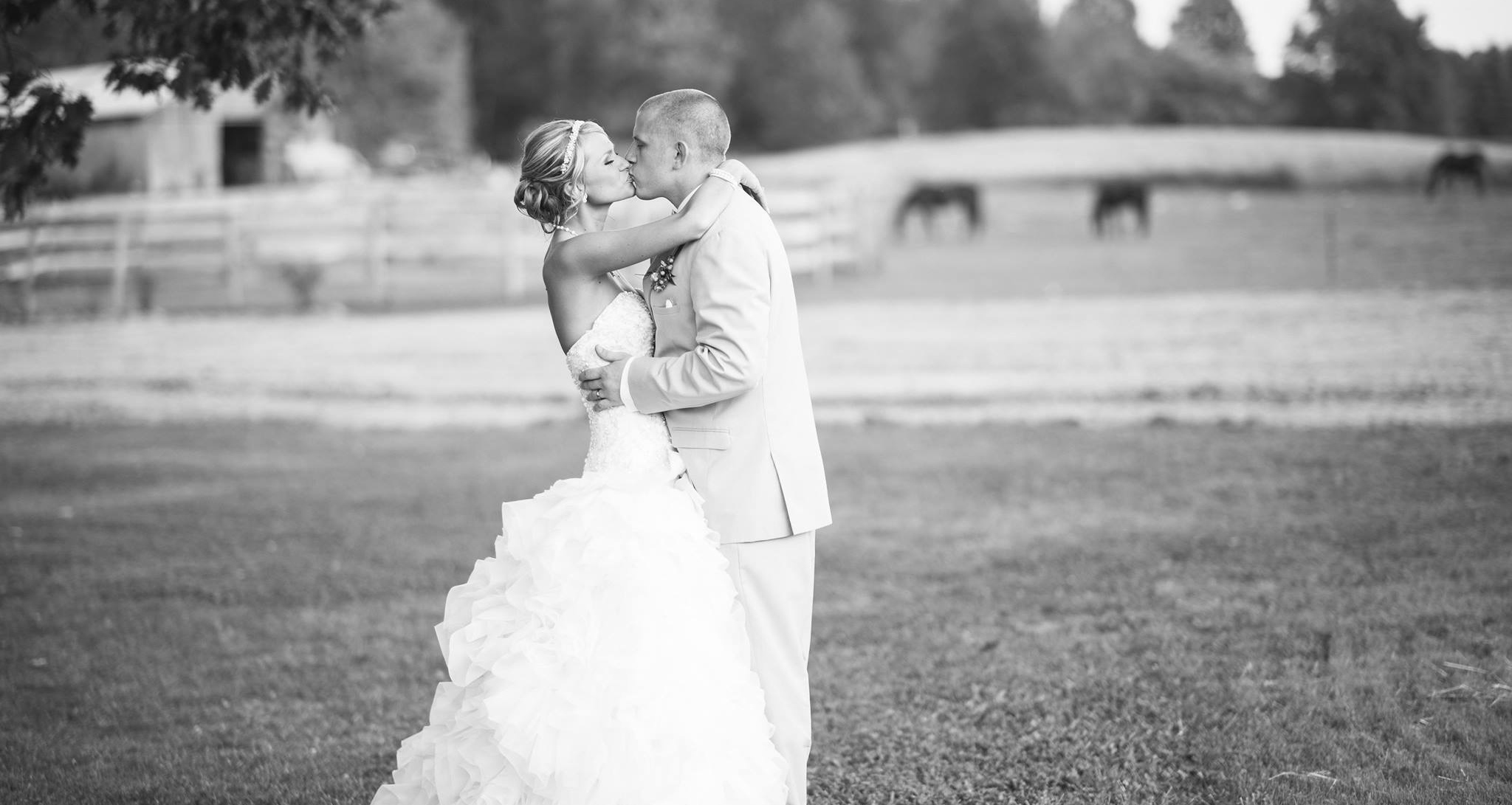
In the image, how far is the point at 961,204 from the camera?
125ft

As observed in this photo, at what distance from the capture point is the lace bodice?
11.9 feet

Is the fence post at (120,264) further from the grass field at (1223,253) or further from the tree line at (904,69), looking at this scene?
the tree line at (904,69)

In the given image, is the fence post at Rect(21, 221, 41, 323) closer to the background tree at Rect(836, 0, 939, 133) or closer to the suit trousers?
the suit trousers

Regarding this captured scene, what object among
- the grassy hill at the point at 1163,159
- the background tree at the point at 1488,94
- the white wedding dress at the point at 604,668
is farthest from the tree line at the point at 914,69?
the white wedding dress at the point at 604,668

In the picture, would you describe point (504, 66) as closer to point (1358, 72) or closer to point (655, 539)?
point (1358, 72)

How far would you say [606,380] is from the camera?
359 cm

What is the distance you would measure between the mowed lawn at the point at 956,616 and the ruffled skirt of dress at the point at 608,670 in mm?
1330

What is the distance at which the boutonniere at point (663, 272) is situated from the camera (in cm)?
360

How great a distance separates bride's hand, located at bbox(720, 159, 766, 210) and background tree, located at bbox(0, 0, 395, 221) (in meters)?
3.47

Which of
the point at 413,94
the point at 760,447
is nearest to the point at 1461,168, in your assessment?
the point at 413,94

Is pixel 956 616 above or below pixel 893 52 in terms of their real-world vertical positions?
below

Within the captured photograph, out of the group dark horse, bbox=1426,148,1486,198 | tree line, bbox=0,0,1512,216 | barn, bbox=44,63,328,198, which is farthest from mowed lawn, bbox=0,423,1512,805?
dark horse, bbox=1426,148,1486,198

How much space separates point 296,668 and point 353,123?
53.5 metres

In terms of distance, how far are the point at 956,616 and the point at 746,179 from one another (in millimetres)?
3379
